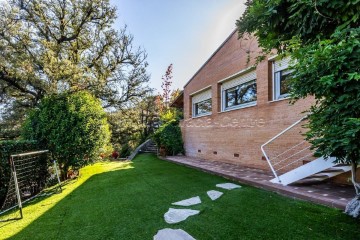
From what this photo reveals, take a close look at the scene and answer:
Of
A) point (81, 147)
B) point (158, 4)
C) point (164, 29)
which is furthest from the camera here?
point (164, 29)

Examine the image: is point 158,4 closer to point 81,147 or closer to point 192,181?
point 81,147

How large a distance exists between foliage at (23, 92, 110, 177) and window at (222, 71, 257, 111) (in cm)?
532

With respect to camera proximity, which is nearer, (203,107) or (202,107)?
(203,107)

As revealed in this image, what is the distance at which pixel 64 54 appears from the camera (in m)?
12.7

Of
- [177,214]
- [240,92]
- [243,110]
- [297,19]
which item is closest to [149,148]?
[240,92]

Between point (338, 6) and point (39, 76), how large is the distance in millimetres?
11589

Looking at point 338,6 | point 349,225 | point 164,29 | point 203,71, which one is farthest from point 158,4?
point 349,225

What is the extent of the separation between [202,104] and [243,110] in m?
4.12

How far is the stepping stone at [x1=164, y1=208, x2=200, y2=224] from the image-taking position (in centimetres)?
327

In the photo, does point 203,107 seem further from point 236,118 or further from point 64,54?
point 64,54

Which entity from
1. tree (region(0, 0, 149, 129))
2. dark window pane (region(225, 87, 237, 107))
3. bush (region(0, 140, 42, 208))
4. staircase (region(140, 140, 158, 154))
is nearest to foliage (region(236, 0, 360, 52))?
bush (region(0, 140, 42, 208))

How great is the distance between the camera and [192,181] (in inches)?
229

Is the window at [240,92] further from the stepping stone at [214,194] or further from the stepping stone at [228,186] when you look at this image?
the stepping stone at [214,194]

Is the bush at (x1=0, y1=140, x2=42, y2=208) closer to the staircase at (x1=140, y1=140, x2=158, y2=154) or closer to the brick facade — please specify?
the brick facade
